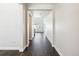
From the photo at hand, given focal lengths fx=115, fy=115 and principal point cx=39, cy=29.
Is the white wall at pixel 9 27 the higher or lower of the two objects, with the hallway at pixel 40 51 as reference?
higher

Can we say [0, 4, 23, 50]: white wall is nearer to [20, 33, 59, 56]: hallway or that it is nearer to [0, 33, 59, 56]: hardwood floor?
[0, 33, 59, 56]: hardwood floor

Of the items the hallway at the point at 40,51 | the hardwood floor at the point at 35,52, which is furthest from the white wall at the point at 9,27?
the hallway at the point at 40,51

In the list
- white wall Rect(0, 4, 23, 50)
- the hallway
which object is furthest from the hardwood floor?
white wall Rect(0, 4, 23, 50)

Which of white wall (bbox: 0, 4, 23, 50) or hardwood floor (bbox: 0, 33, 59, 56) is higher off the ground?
white wall (bbox: 0, 4, 23, 50)

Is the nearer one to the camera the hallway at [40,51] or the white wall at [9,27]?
the hallway at [40,51]

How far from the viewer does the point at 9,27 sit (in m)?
4.99

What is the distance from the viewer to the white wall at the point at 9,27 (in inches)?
194

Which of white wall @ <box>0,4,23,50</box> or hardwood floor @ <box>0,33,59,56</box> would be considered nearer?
hardwood floor @ <box>0,33,59,56</box>

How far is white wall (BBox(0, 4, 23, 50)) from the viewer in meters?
4.93

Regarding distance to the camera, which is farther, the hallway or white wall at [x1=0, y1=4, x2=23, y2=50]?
white wall at [x1=0, y1=4, x2=23, y2=50]

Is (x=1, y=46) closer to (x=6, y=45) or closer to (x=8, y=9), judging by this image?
(x=6, y=45)

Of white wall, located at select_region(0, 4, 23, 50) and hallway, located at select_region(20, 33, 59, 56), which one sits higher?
white wall, located at select_region(0, 4, 23, 50)

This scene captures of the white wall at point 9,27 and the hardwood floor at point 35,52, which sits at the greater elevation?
the white wall at point 9,27

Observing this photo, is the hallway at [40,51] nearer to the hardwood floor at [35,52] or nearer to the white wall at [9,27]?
the hardwood floor at [35,52]
